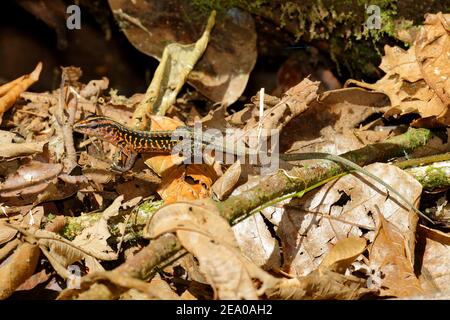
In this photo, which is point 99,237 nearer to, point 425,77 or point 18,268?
point 18,268

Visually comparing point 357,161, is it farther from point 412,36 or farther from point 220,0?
point 220,0

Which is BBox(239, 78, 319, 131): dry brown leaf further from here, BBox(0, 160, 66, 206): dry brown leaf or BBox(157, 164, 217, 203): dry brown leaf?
BBox(0, 160, 66, 206): dry brown leaf

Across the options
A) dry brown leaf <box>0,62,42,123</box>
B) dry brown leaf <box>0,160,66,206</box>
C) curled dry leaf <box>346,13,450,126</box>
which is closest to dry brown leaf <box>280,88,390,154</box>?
curled dry leaf <box>346,13,450,126</box>

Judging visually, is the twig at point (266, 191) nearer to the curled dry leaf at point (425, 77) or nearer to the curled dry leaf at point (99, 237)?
the curled dry leaf at point (425, 77)

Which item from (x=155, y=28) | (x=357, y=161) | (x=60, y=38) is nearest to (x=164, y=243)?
(x=357, y=161)

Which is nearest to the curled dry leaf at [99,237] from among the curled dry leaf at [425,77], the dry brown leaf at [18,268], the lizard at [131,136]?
the dry brown leaf at [18,268]
